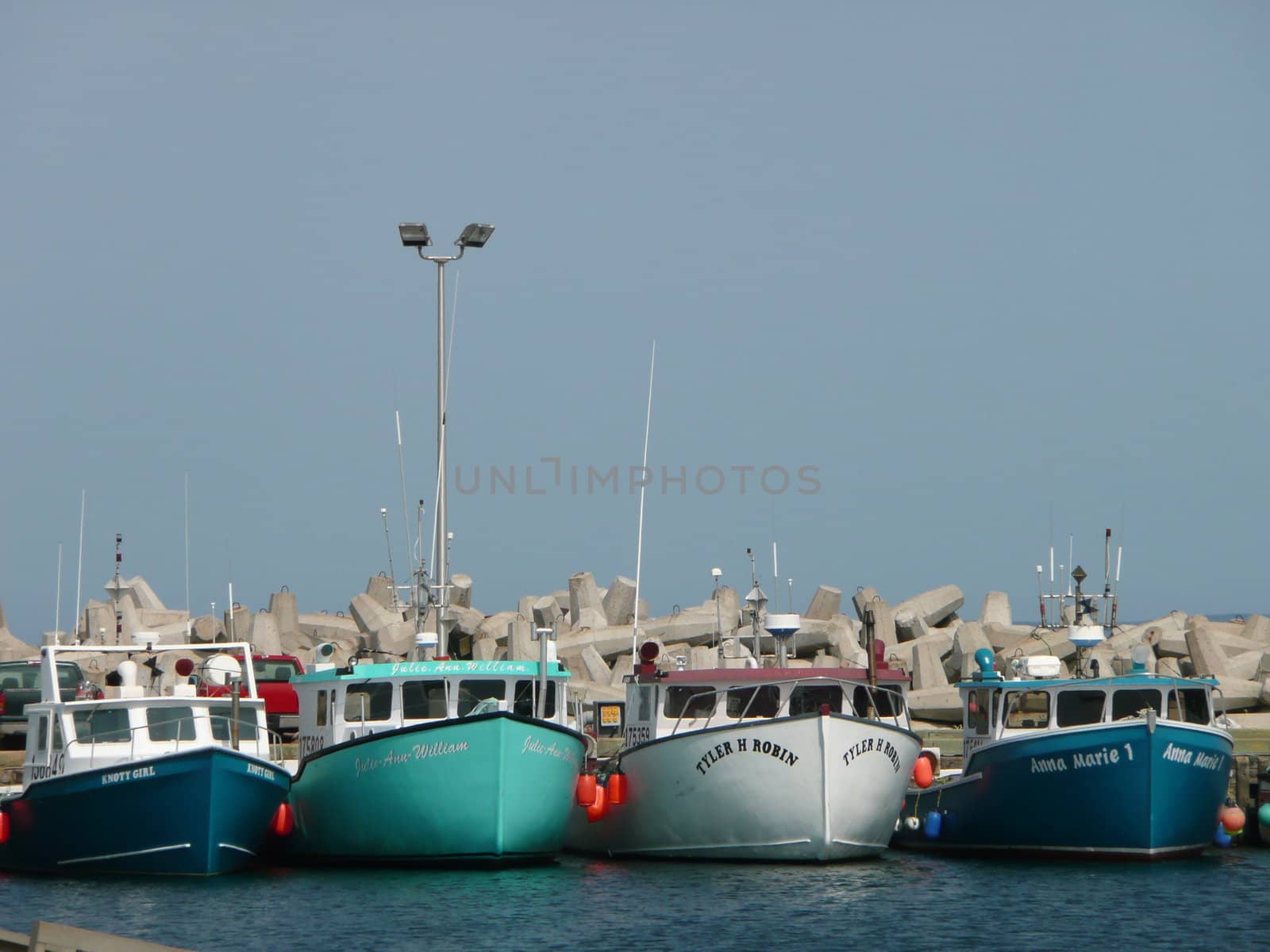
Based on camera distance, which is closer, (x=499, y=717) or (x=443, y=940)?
(x=443, y=940)

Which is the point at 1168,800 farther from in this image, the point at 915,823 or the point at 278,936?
the point at 278,936

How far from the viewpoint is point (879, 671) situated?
2433 cm

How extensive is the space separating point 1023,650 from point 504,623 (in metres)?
12.0

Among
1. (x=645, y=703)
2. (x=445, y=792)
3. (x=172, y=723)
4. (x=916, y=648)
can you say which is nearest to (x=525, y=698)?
(x=645, y=703)

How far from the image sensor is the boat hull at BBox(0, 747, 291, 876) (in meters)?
21.4

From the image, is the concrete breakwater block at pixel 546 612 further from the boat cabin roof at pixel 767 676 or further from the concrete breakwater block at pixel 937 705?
the boat cabin roof at pixel 767 676

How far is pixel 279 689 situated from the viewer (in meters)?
31.4

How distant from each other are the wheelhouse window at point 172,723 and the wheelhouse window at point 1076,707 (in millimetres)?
11292

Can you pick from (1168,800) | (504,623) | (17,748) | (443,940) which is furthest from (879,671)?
(504,623)

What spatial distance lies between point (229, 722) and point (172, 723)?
2.86 feet

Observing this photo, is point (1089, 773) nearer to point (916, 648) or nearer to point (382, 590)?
point (916, 648)

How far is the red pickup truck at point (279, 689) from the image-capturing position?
102 feet

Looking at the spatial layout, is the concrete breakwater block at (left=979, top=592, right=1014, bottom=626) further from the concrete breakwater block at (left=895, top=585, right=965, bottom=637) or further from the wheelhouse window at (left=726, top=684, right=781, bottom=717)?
the wheelhouse window at (left=726, top=684, right=781, bottom=717)

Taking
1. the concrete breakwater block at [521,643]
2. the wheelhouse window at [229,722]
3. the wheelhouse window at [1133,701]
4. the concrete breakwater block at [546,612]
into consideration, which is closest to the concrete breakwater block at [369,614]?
the concrete breakwater block at [546,612]
